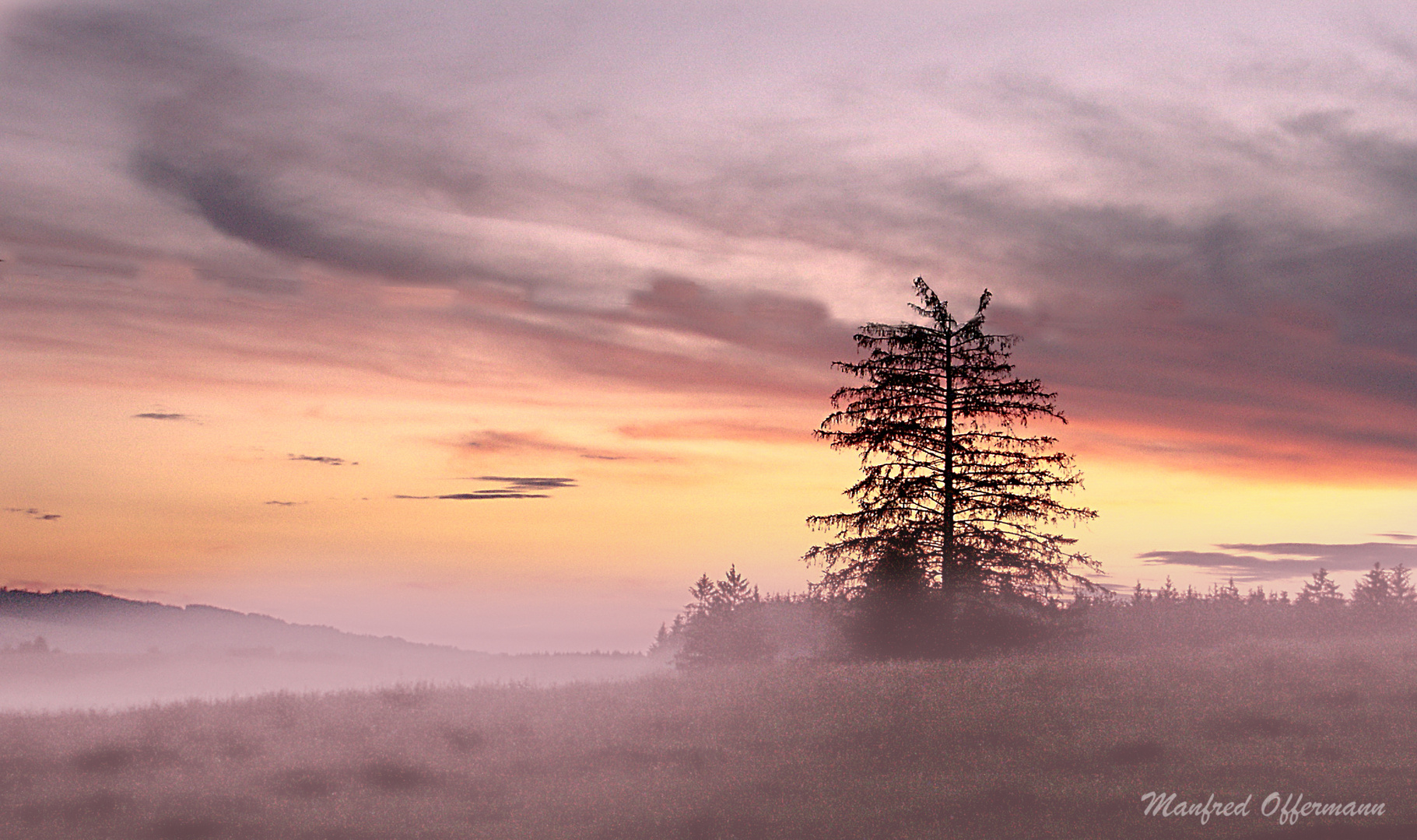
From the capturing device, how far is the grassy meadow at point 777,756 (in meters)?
16.7

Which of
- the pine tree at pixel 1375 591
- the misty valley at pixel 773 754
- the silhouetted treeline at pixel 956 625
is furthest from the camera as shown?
the pine tree at pixel 1375 591

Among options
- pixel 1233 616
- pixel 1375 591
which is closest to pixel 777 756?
pixel 1233 616

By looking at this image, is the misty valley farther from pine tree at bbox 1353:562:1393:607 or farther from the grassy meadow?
pine tree at bbox 1353:562:1393:607

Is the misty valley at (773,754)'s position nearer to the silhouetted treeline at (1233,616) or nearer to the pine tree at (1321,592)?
the silhouetted treeline at (1233,616)

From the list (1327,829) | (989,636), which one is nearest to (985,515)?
(989,636)

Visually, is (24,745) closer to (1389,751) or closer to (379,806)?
(379,806)

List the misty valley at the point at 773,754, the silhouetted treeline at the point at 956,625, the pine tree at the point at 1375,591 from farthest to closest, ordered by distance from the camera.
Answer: the pine tree at the point at 1375,591, the silhouetted treeline at the point at 956,625, the misty valley at the point at 773,754

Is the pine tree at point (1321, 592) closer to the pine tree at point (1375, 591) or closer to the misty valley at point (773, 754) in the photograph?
the pine tree at point (1375, 591)

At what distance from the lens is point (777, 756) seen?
19500 mm

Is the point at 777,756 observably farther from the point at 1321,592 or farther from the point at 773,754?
the point at 1321,592

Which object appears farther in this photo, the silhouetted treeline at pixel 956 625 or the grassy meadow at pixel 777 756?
the silhouetted treeline at pixel 956 625

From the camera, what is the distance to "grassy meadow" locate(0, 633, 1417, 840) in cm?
1673

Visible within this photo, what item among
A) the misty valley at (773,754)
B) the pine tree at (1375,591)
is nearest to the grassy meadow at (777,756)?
the misty valley at (773,754)

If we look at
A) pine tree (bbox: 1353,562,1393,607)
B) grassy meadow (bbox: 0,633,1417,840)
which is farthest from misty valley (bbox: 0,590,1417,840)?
pine tree (bbox: 1353,562,1393,607)
